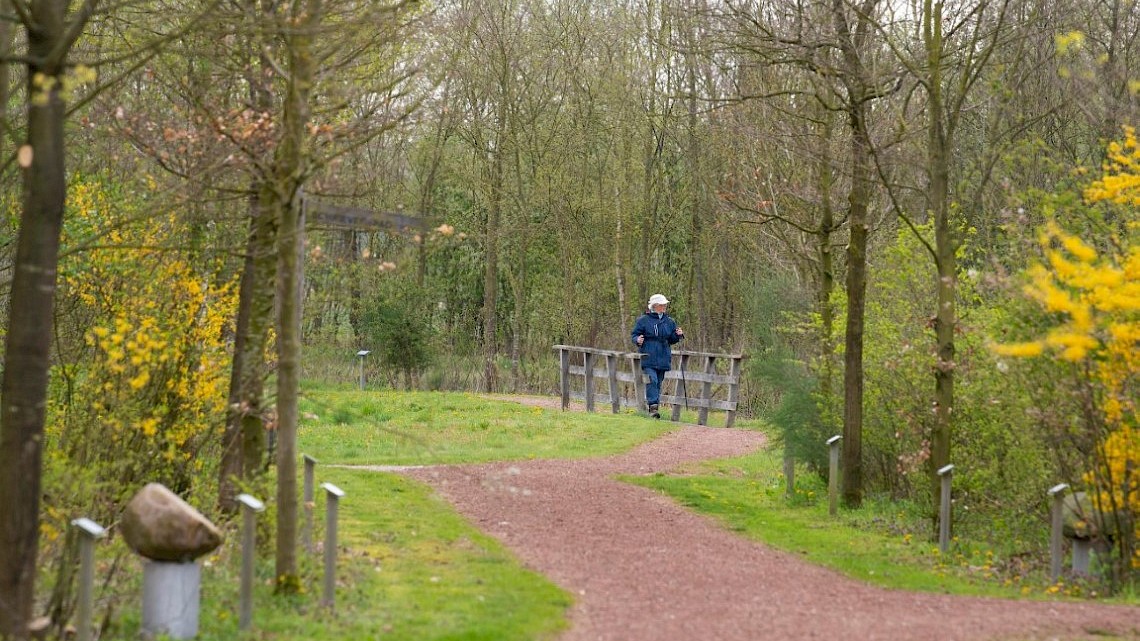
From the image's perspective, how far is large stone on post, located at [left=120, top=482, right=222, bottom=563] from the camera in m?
7.39

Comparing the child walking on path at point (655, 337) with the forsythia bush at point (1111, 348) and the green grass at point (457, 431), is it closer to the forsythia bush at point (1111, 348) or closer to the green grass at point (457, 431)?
the green grass at point (457, 431)

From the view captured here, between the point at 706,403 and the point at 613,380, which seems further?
the point at 613,380

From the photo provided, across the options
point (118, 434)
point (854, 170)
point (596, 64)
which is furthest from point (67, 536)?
point (596, 64)

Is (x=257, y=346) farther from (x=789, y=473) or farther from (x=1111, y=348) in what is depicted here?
(x=789, y=473)

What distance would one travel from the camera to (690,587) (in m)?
9.71

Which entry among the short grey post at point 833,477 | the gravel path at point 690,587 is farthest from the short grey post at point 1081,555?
the short grey post at point 833,477

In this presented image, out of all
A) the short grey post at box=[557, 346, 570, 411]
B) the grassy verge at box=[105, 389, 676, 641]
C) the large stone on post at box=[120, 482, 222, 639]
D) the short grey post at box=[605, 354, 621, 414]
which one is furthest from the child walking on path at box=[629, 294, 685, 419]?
the large stone on post at box=[120, 482, 222, 639]

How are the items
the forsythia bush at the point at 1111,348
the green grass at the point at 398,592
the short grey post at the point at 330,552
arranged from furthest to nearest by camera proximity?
1. the forsythia bush at the point at 1111,348
2. the short grey post at the point at 330,552
3. the green grass at the point at 398,592

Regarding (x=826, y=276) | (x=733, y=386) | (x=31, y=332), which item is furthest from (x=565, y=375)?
(x=31, y=332)

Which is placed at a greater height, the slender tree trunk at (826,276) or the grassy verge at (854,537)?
the slender tree trunk at (826,276)

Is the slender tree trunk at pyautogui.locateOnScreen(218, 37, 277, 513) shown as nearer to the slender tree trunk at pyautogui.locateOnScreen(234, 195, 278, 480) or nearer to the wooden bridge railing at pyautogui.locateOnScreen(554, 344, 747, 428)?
the slender tree trunk at pyautogui.locateOnScreen(234, 195, 278, 480)

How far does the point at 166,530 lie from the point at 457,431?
42.5 feet

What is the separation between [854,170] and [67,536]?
8.24 m

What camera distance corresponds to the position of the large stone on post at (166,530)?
7395 millimetres
